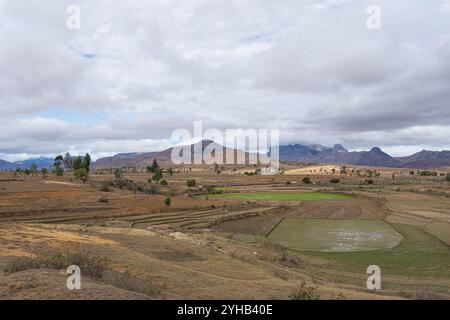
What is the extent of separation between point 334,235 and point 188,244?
67.7 ft

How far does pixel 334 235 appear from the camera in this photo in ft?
151

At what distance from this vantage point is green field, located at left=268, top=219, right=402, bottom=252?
39181mm

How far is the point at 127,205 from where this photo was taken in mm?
62406

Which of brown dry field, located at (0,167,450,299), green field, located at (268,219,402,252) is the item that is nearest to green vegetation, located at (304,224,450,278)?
brown dry field, located at (0,167,450,299)

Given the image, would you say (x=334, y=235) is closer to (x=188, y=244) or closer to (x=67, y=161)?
(x=188, y=244)

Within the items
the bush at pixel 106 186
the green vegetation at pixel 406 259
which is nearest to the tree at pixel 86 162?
the bush at pixel 106 186

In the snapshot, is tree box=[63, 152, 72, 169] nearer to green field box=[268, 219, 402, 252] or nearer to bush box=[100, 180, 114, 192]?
bush box=[100, 180, 114, 192]

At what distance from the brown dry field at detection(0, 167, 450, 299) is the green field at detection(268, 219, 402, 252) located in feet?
8.89

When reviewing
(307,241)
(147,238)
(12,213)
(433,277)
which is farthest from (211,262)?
(12,213)

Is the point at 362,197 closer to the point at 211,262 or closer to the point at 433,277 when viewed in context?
the point at 433,277

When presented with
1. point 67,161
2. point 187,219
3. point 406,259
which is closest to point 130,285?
point 406,259

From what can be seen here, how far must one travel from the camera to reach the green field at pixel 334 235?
129 feet
